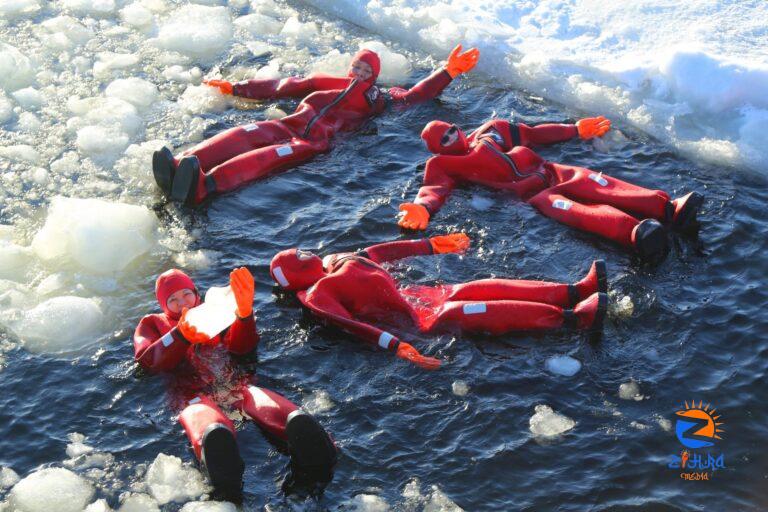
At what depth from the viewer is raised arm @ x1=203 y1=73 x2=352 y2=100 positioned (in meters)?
11.2

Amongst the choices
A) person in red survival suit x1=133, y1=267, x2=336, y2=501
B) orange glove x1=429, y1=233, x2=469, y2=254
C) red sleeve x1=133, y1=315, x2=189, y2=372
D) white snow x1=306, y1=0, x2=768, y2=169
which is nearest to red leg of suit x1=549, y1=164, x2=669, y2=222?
orange glove x1=429, y1=233, x2=469, y2=254

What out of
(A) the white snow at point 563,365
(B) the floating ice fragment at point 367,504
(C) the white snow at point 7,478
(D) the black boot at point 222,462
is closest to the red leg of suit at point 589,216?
(A) the white snow at point 563,365

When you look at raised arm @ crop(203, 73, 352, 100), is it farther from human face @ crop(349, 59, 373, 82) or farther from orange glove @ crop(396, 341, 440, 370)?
orange glove @ crop(396, 341, 440, 370)

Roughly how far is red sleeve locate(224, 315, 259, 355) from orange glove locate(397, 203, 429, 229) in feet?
7.12

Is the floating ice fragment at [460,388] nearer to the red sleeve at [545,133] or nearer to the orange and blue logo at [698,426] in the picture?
the orange and blue logo at [698,426]

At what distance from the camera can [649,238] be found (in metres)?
7.93

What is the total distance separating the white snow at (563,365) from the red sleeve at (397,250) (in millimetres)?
1768

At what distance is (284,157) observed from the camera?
987cm

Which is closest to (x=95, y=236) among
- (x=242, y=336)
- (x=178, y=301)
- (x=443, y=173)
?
(x=178, y=301)

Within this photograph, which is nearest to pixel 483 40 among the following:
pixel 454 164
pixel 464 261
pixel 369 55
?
pixel 369 55

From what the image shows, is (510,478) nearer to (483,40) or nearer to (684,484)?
(684,484)

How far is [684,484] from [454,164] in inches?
177

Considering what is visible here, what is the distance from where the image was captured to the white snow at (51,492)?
5.90m

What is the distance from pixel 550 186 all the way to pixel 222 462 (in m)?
4.94
